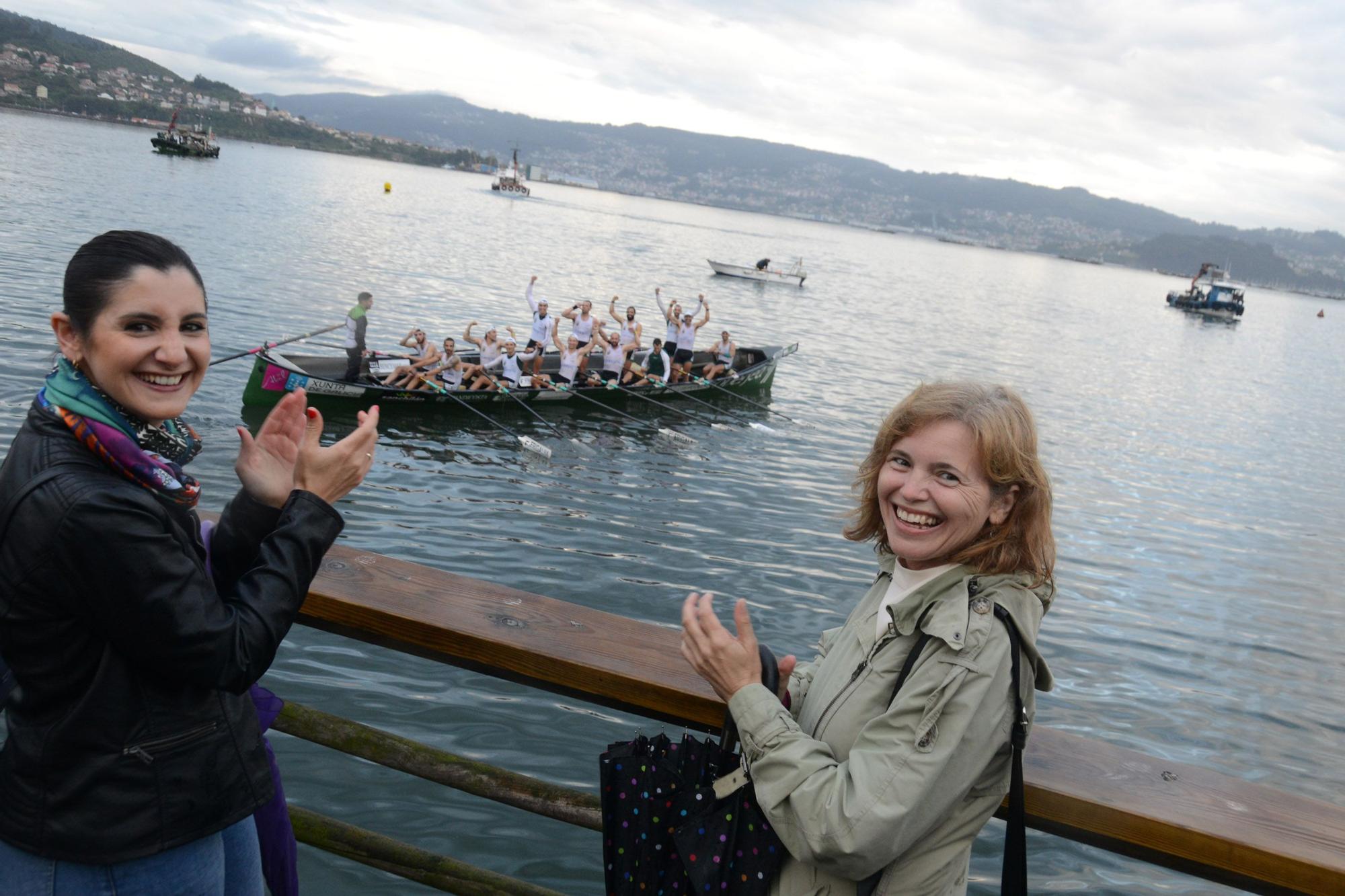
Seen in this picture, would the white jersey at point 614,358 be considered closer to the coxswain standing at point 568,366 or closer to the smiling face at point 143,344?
the coxswain standing at point 568,366

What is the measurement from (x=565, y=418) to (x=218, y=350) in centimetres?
751

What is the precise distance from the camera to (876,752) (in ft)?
5.85

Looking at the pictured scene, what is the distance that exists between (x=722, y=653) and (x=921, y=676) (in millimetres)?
390

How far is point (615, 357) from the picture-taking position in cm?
2044

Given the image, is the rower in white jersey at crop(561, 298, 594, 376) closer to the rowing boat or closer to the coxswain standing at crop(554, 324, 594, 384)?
the rowing boat

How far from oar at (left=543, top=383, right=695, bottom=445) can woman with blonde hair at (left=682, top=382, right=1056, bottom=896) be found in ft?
53.4

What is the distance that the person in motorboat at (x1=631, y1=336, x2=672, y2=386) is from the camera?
20.9m

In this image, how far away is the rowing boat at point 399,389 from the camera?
51.5 feet

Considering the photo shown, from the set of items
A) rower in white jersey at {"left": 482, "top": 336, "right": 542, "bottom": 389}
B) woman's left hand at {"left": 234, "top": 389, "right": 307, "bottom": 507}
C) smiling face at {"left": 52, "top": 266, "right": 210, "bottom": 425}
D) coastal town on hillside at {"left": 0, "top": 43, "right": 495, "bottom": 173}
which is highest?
coastal town on hillside at {"left": 0, "top": 43, "right": 495, "bottom": 173}

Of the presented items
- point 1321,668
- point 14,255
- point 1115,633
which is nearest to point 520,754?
point 1115,633

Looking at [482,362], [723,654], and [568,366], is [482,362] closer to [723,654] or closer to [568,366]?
[568,366]

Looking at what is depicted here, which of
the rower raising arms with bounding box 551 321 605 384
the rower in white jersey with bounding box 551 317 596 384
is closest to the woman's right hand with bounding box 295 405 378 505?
the rower in white jersey with bounding box 551 317 596 384

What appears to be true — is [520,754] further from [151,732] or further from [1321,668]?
[1321,668]

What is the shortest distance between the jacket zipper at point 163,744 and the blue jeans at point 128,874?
7.5 inches
